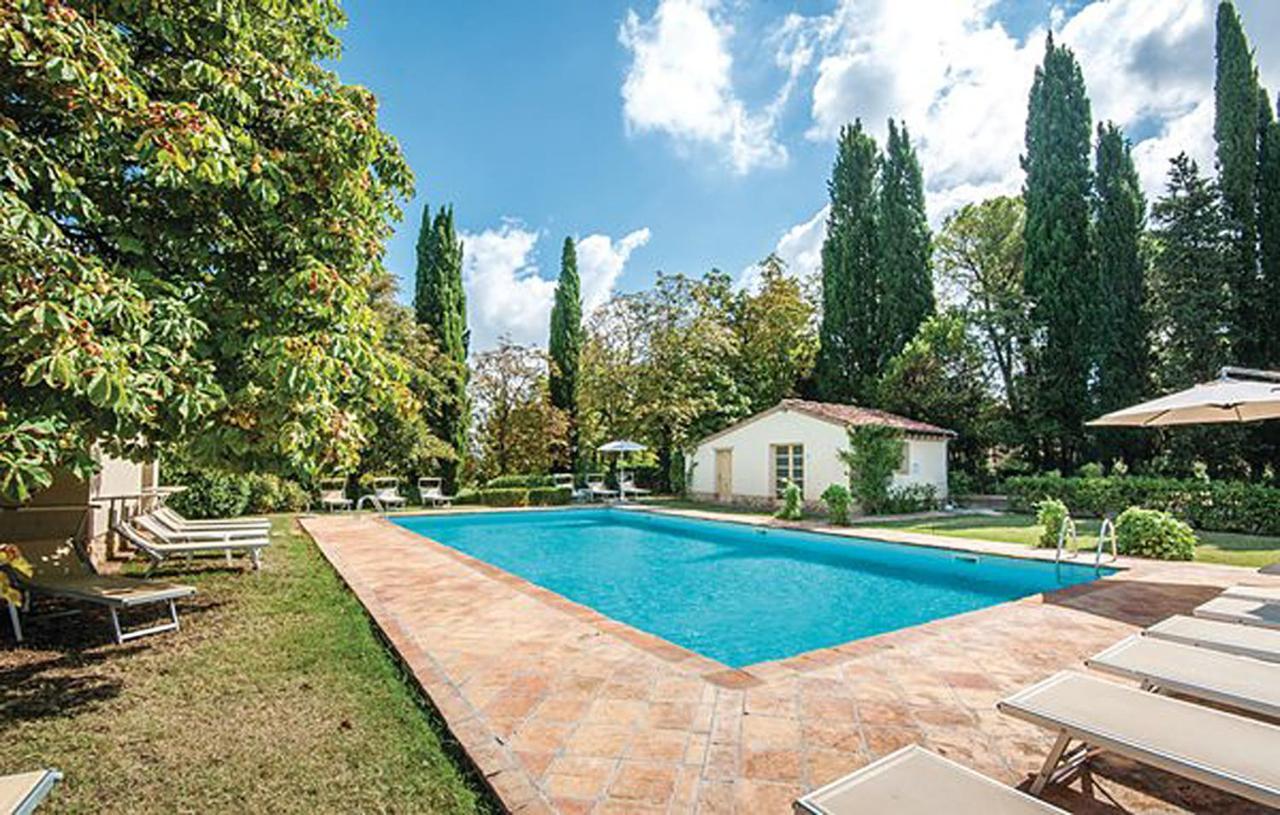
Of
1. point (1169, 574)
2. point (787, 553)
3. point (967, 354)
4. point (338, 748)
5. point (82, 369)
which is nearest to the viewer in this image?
point (82, 369)

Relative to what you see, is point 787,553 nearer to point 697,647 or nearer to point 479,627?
point 697,647

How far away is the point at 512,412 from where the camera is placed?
2664 centimetres

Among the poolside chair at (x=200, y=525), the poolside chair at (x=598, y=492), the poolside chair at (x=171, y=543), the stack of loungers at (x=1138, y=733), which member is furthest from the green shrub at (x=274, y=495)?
the stack of loungers at (x=1138, y=733)

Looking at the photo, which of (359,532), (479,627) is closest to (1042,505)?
(479,627)

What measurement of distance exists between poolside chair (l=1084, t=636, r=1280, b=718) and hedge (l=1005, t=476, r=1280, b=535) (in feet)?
43.7

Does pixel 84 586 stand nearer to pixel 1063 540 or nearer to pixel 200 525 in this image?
pixel 200 525

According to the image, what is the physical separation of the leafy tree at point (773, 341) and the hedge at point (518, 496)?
989 centimetres

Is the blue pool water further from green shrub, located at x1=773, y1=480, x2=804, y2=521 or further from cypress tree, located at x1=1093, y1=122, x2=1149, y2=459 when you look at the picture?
cypress tree, located at x1=1093, y1=122, x2=1149, y2=459

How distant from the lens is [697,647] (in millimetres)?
6668

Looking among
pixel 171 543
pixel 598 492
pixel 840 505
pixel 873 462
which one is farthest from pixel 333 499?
pixel 873 462

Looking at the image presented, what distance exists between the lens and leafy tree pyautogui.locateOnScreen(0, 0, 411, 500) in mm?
2830

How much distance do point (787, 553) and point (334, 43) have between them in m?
11.3

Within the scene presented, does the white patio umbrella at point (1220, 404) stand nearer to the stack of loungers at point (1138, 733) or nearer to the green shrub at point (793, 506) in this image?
the stack of loungers at point (1138, 733)

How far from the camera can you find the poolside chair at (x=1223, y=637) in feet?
12.1
